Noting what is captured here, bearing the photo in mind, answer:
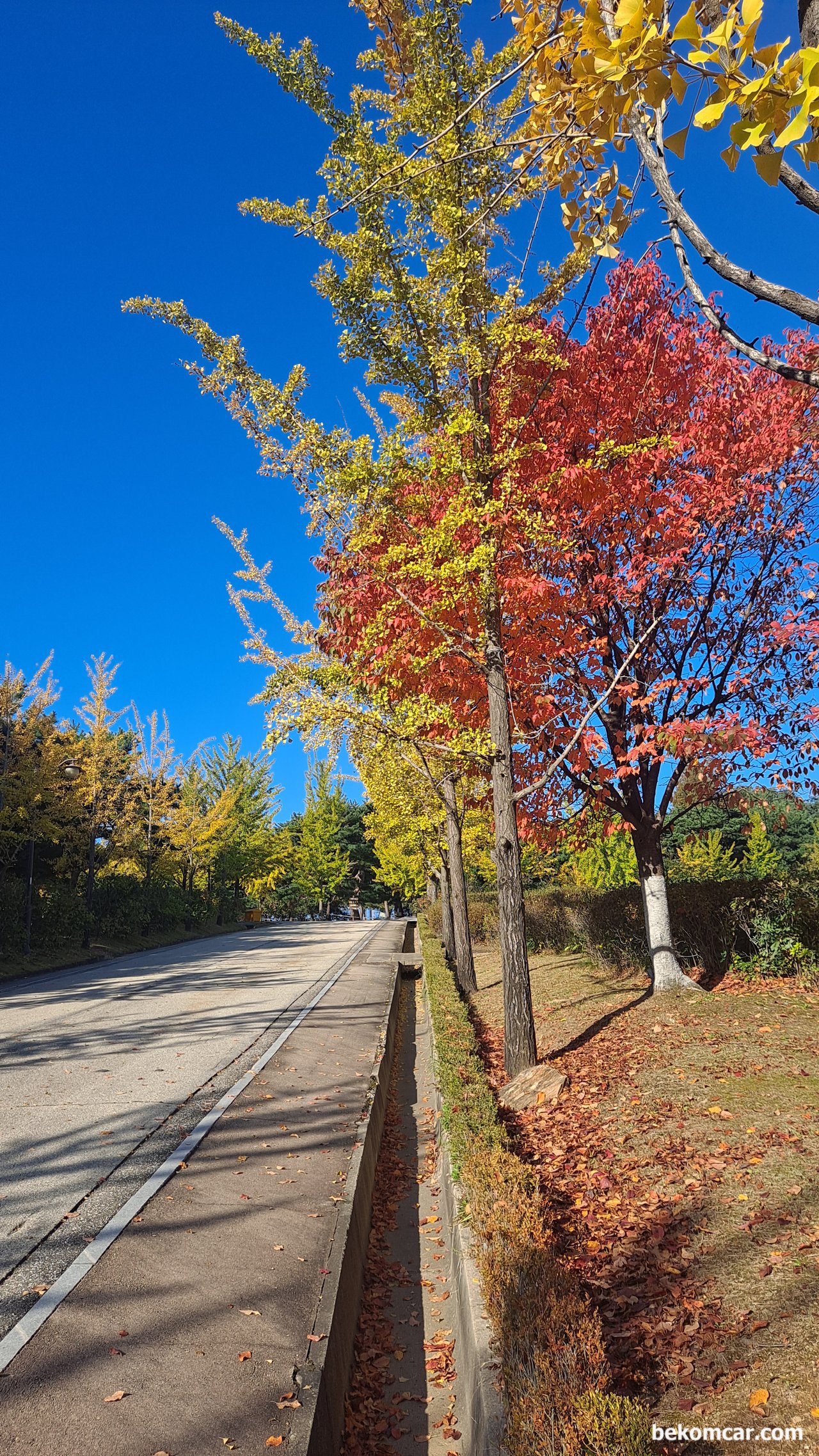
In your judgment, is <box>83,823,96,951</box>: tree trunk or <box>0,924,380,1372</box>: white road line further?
<box>83,823,96,951</box>: tree trunk

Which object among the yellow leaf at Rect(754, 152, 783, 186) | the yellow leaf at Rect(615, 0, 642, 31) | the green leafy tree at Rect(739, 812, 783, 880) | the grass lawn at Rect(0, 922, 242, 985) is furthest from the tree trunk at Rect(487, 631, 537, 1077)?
the green leafy tree at Rect(739, 812, 783, 880)

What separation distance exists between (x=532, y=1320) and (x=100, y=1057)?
7.81 m

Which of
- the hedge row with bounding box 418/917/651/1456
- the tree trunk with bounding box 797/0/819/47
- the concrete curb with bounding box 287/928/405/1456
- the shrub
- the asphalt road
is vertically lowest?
the concrete curb with bounding box 287/928/405/1456

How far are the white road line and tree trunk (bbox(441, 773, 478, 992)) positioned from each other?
22.5 feet

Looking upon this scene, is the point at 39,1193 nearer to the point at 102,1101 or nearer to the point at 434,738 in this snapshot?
the point at 102,1101

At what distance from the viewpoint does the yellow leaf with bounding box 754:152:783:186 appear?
7.29 ft

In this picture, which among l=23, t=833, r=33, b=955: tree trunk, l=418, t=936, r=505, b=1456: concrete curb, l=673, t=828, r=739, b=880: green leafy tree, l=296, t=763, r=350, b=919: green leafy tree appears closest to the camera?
l=418, t=936, r=505, b=1456: concrete curb

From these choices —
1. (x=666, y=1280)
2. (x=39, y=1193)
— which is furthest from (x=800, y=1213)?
(x=39, y=1193)

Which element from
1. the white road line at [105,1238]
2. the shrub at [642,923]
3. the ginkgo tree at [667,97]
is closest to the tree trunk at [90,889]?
the shrub at [642,923]

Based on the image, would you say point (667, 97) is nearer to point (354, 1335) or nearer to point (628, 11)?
point (628, 11)

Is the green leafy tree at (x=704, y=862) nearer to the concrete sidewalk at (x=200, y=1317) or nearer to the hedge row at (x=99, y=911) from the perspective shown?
the hedge row at (x=99, y=911)

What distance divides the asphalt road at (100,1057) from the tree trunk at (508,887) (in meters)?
3.40

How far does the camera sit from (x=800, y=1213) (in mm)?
4844

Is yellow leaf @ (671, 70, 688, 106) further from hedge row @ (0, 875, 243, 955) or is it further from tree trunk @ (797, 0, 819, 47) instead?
hedge row @ (0, 875, 243, 955)
